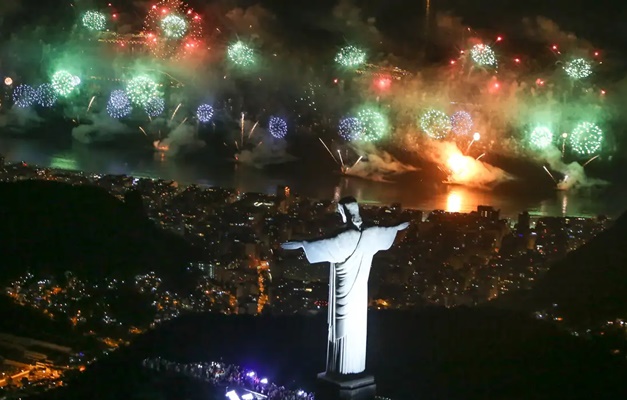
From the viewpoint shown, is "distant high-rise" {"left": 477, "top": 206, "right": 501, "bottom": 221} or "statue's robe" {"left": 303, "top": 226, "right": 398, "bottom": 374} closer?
"statue's robe" {"left": 303, "top": 226, "right": 398, "bottom": 374}

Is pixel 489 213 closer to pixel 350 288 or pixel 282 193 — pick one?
pixel 282 193

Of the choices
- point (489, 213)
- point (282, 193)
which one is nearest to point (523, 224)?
point (489, 213)

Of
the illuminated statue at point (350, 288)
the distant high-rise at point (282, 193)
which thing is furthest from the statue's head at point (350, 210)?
the distant high-rise at point (282, 193)

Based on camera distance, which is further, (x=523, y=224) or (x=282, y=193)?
(x=282, y=193)

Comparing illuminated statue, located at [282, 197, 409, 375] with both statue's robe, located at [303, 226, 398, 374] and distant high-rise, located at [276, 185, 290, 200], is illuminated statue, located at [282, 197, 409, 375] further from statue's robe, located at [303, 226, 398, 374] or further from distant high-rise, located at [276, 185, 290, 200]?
distant high-rise, located at [276, 185, 290, 200]

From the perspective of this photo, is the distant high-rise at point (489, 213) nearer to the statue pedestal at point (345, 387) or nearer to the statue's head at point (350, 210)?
the statue pedestal at point (345, 387)

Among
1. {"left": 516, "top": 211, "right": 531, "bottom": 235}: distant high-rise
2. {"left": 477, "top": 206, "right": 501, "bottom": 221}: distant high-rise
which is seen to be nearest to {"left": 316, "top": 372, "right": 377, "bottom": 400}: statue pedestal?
{"left": 516, "top": 211, "right": 531, "bottom": 235}: distant high-rise
